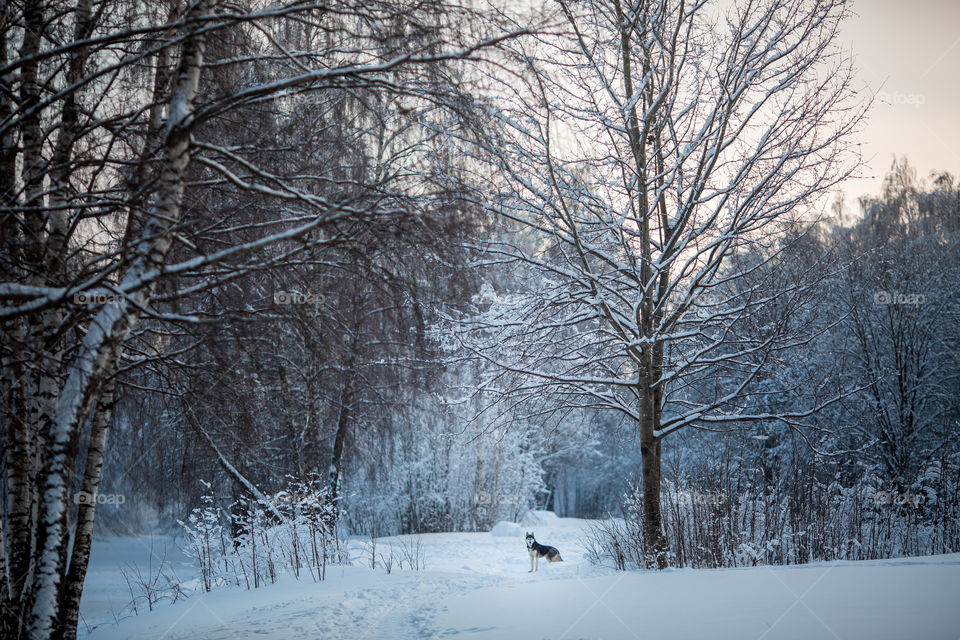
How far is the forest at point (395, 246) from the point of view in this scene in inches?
127

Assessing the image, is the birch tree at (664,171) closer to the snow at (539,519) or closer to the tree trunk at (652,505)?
the tree trunk at (652,505)

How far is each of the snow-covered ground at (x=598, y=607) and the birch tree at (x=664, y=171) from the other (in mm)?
2015

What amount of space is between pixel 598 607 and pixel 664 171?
14.3 ft

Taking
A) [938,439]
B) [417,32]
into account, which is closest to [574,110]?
[417,32]

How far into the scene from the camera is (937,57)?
23.4 ft

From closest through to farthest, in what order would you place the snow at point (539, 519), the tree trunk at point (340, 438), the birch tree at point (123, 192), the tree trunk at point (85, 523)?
1. the birch tree at point (123, 192)
2. the tree trunk at point (85, 523)
3. the tree trunk at point (340, 438)
4. the snow at point (539, 519)

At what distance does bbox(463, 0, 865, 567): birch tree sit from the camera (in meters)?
6.14

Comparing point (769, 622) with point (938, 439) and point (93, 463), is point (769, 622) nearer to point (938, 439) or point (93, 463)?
point (93, 463)

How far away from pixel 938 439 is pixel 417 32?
56.1 feet

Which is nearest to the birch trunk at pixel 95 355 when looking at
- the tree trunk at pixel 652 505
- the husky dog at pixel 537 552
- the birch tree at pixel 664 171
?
the birch tree at pixel 664 171

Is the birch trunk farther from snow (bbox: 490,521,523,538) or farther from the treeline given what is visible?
snow (bbox: 490,521,523,538)

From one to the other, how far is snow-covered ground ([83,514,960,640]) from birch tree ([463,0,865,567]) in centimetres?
201

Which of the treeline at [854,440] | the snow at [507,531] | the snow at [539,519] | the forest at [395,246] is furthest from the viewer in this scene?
the snow at [539,519]

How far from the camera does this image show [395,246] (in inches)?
138
